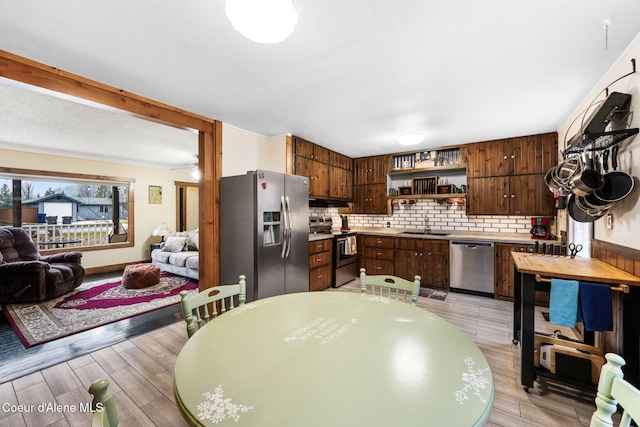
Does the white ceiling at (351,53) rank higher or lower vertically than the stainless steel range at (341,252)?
higher

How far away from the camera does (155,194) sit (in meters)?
6.83

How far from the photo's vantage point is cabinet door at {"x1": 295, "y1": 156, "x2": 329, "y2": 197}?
14.1ft

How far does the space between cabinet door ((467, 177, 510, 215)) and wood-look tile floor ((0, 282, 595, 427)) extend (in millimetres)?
2073

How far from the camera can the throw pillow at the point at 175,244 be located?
555cm

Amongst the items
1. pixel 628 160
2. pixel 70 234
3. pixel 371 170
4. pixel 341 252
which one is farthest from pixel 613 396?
pixel 70 234

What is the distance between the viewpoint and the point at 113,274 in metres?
5.67

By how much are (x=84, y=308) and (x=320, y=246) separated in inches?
133

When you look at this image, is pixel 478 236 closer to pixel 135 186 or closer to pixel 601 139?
pixel 601 139

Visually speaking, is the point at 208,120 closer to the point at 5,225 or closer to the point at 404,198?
the point at 404,198

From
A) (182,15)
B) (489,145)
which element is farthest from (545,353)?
(182,15)

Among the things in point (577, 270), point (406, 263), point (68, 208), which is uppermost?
point (68, 208)

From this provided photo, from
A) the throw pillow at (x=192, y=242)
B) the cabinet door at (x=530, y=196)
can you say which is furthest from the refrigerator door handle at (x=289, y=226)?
the cabinet door at (x=530, y=196)

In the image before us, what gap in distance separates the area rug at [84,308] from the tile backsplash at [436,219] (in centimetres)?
286

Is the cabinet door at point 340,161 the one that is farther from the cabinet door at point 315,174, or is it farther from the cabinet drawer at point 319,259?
the cabinet drawer at point 319,259
